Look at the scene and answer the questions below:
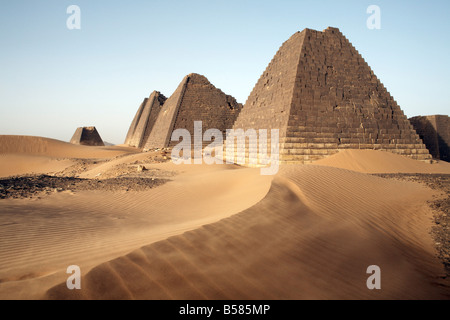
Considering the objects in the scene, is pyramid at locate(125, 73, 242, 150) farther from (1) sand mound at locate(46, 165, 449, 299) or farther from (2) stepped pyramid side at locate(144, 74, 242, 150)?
(1) sand mound at locate(46, 165, 449, 299)

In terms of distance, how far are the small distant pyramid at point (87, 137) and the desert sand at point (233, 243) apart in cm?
3525

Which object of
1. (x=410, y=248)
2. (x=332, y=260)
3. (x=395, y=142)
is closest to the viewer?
(x=332, y=260)

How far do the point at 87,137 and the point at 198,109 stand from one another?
2214cm

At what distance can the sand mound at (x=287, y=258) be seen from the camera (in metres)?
2.09

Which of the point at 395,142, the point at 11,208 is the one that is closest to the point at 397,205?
the point at 11,208

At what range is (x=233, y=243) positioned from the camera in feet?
9.37

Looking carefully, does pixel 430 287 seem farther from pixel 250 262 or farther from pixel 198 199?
pixel 198 199

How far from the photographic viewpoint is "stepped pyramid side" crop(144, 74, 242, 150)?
2348 cm

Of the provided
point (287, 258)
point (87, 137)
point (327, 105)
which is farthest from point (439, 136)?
point (87, 137)

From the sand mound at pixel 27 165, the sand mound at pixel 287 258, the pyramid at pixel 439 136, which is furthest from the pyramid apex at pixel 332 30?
the sand mound at pixel 27 165

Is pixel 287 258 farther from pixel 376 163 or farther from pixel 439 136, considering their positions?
pixel 439 136

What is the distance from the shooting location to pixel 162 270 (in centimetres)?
222

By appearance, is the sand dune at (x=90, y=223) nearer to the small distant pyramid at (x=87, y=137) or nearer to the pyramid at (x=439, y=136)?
the pyramid at (x=439, y=136)
